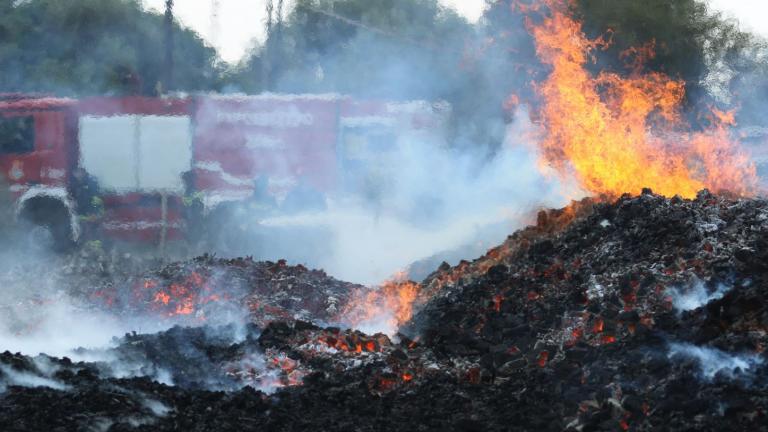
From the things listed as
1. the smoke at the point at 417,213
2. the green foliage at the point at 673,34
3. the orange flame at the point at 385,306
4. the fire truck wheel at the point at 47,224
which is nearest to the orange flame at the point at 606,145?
the smoke at the point at 417,213

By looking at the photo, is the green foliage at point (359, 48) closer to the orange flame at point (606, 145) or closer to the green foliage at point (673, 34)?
the green foliage at point (673, 34)

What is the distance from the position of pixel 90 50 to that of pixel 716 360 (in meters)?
25.0

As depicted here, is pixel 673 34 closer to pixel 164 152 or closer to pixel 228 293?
pixel 164 152

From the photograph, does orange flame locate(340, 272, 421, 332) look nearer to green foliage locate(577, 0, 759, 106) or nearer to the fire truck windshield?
the fire truck windshield

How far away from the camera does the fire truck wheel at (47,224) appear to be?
18.4 m

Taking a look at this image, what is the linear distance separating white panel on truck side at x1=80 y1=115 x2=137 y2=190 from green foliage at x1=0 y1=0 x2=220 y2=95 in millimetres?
4917

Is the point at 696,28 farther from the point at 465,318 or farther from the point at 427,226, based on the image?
the point at 465,318

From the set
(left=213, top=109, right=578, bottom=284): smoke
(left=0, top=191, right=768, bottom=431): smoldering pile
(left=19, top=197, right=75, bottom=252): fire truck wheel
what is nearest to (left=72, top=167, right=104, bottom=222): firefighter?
(left=19, top=197, right=75, bottom=252): fire truck wheel

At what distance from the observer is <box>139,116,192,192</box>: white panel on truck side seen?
19812mm

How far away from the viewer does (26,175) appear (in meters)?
18.5

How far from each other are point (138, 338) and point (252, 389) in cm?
266

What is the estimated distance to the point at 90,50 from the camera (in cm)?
2900

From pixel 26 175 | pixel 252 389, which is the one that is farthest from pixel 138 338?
pixel 26 175

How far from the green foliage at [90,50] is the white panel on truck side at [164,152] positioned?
16.0ft
